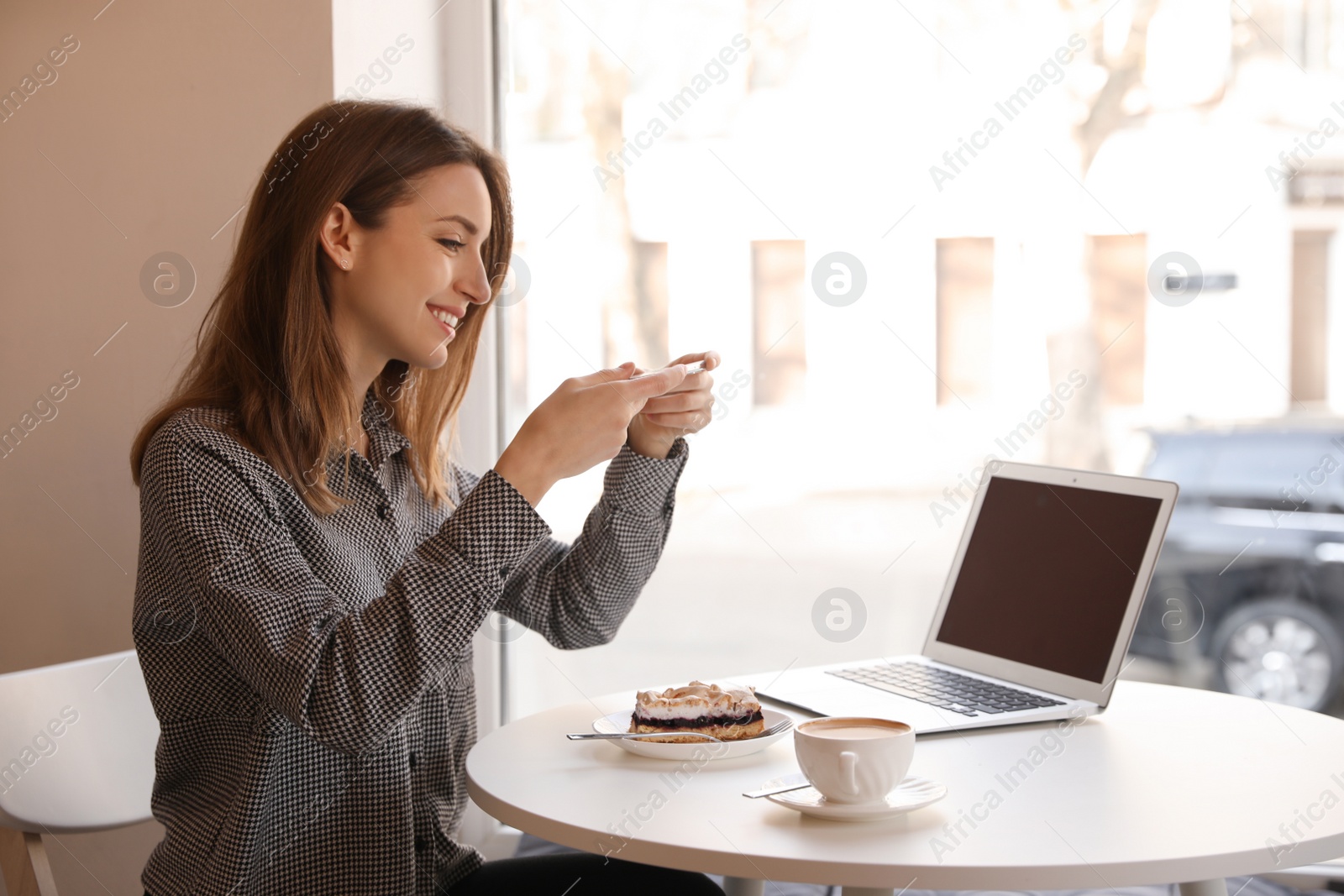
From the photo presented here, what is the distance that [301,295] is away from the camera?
1.33m

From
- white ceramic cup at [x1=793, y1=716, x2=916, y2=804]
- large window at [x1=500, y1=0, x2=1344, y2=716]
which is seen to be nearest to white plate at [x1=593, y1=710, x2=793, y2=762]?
white ceramic cup at [x1=793, y1=716, x2=916, y2=804]

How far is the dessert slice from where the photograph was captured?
3.85 feet

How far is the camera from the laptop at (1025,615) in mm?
1313

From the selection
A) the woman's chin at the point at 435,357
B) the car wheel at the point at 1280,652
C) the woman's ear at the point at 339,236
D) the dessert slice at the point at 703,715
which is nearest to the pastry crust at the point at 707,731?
the dessert slice at the point at 703,715

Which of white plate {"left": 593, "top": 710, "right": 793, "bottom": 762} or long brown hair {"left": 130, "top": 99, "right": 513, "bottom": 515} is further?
long brown hair {"left": 130, "top": 99, "right": 513, "bottom": 515}

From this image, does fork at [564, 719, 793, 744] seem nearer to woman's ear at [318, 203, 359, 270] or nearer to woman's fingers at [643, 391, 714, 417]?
woman's fingers at [643, 391, 714, 417]

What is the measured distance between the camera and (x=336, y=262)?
4.42 feet

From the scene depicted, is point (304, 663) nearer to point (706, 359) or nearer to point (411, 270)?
point (411, 270)

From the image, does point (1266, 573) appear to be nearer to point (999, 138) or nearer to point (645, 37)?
point (999, 138)

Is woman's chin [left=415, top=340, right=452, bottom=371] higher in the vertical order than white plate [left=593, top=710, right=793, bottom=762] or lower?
higher

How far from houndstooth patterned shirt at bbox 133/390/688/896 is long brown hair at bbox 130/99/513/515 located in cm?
5

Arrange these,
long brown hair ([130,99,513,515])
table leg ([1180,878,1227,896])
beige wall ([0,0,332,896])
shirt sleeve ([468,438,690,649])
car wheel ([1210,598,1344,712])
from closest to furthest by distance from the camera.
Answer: table leg ([1180,878,1227,896])
long brown hair ([130,99,513,515])
shirt sleeve ([468,438,690,649])
beige wall ([0,0,332,896])
car wheel ([1210,598,1344,712])

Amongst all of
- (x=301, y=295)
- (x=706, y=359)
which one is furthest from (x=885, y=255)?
(x=301, y=295)

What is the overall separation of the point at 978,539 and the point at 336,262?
0.90 meters
